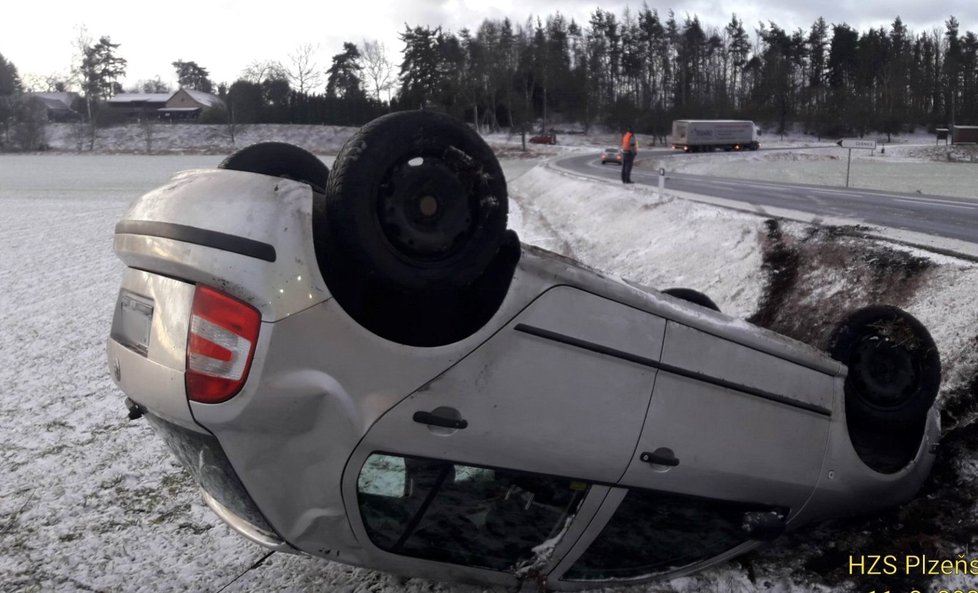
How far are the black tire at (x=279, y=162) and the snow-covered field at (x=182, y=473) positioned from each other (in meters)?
1.76

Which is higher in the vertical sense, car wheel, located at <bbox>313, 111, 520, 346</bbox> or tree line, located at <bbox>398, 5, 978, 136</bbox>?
tree line, located at <bbox>398, 5, 978, 136</bbox>

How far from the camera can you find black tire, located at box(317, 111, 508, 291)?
2232 mm

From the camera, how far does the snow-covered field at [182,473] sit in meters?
3.39

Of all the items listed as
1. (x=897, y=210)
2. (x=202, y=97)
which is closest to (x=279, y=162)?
(x=897, y=210)

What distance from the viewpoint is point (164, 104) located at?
106188 millimetres

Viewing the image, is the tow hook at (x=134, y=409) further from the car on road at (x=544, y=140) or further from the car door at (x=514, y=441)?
the car on road at (x=544, y=140)

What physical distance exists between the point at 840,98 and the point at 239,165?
93.6 meters

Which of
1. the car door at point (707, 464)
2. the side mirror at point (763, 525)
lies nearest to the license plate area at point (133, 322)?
the car door at point (707, 464)

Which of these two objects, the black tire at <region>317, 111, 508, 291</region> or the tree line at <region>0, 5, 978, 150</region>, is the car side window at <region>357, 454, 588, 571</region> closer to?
the black tire at <region>317, 111, 508, 291</region>

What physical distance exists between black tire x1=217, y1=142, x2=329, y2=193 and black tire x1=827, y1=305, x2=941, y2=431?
2.47m

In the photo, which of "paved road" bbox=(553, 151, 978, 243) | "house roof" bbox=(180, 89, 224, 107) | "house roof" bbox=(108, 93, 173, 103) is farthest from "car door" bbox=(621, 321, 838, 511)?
"house roof" bbox=(108, 93, 173, 103)

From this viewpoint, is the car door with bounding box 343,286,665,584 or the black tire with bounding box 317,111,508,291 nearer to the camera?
the black tire with bounding box 317,111,508,291

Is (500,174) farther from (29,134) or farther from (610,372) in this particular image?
(29,134)

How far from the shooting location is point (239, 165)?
9.67ft
